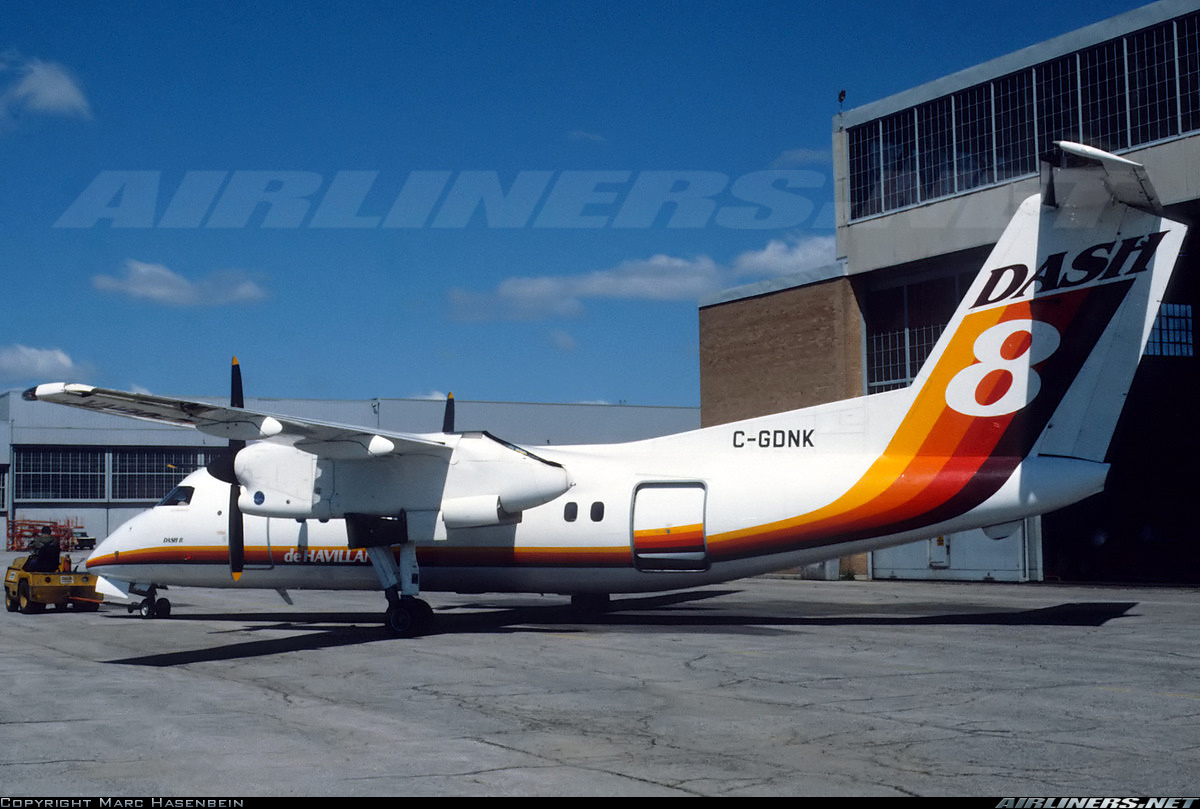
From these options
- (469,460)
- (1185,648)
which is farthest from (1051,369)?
(469,460)

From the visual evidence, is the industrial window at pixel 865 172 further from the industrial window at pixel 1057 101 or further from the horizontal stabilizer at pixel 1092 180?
the horizontal stabilizer at pixel 1092 180

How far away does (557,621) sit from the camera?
2022cm

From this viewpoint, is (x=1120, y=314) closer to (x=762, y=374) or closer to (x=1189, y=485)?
(x=762, y=374)

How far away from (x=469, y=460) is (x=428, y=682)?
21.5 ft

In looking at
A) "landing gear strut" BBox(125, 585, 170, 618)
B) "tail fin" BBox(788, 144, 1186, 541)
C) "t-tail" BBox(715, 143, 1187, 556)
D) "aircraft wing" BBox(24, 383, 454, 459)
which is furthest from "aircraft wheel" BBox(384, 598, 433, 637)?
"landing gear strut" BBox(125, 585, 170, 618)

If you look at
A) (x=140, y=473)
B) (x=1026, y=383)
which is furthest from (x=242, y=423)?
(x=140, y=473)

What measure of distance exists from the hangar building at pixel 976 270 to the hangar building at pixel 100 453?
3927 cm

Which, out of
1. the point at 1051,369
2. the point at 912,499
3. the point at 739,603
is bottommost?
the point at 739,603

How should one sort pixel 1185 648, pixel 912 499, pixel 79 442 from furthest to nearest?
pixel 79 442 → pixel 912 499 → pixel 1185 648

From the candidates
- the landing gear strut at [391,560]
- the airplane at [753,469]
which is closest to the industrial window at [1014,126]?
the airplane at [753,469]

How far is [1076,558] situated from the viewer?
32531 mm

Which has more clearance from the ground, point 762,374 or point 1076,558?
point 762,374

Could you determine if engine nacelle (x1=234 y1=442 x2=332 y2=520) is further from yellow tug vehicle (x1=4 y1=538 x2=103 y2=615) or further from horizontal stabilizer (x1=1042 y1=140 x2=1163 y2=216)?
horizontal stabilizer (x1=1042 y1=140 x2=1163 y2=216)

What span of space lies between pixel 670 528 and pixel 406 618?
15.5 feet
